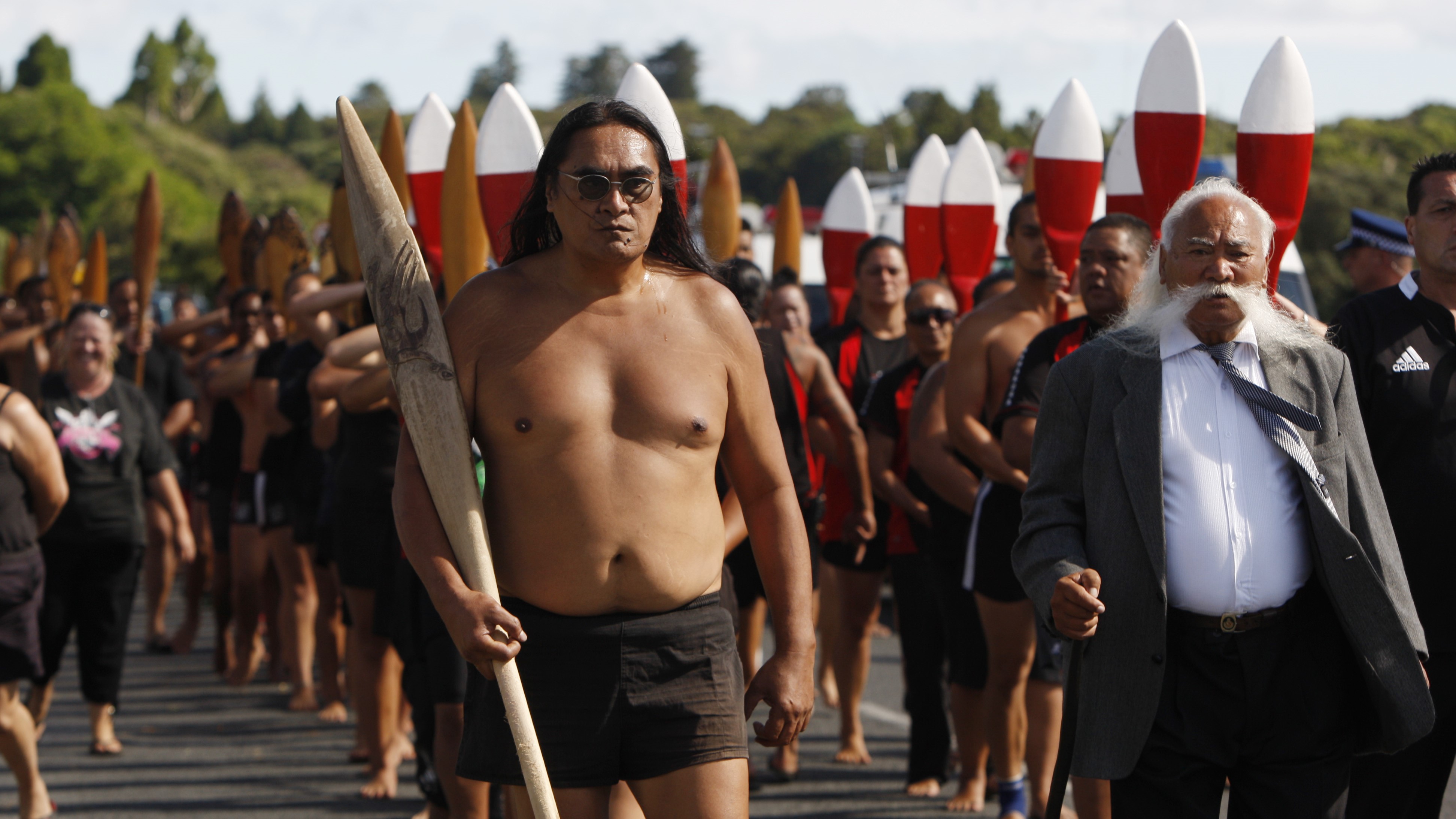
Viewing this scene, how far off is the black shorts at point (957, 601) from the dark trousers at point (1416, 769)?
1791mm

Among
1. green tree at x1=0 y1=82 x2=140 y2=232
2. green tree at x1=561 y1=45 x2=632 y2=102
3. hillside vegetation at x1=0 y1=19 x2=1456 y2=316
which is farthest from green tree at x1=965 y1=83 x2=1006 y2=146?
green tree at x1=561 y1=45 x2=632 y2=102

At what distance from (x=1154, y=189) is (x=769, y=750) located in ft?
10.7

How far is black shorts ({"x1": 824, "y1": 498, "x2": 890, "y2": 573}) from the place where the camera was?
6727 millimetres

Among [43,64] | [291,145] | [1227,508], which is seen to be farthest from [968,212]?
[291,145]

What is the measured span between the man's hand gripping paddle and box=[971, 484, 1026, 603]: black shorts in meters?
2.42

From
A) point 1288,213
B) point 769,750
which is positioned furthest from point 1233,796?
point 769,750

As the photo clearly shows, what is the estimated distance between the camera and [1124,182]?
226 inches

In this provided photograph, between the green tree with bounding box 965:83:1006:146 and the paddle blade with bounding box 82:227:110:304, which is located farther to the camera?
the green tree with bounding box 965:83:1006:146

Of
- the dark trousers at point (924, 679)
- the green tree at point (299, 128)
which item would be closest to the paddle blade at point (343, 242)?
the dark trousers at point (924, 679)

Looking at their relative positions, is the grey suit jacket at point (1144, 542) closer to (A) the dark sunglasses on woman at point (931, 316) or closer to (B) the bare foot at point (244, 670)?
(A) the dark sunglasses on woman at point (931, 316)

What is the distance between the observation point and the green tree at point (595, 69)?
517 ft

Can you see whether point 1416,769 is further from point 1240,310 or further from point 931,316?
point 931,316

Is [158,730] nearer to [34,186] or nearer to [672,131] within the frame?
[672,131]

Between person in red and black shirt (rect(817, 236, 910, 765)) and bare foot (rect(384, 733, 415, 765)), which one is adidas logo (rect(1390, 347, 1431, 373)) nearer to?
person in red and black shirt (rect(817, 236, 910, 765))
